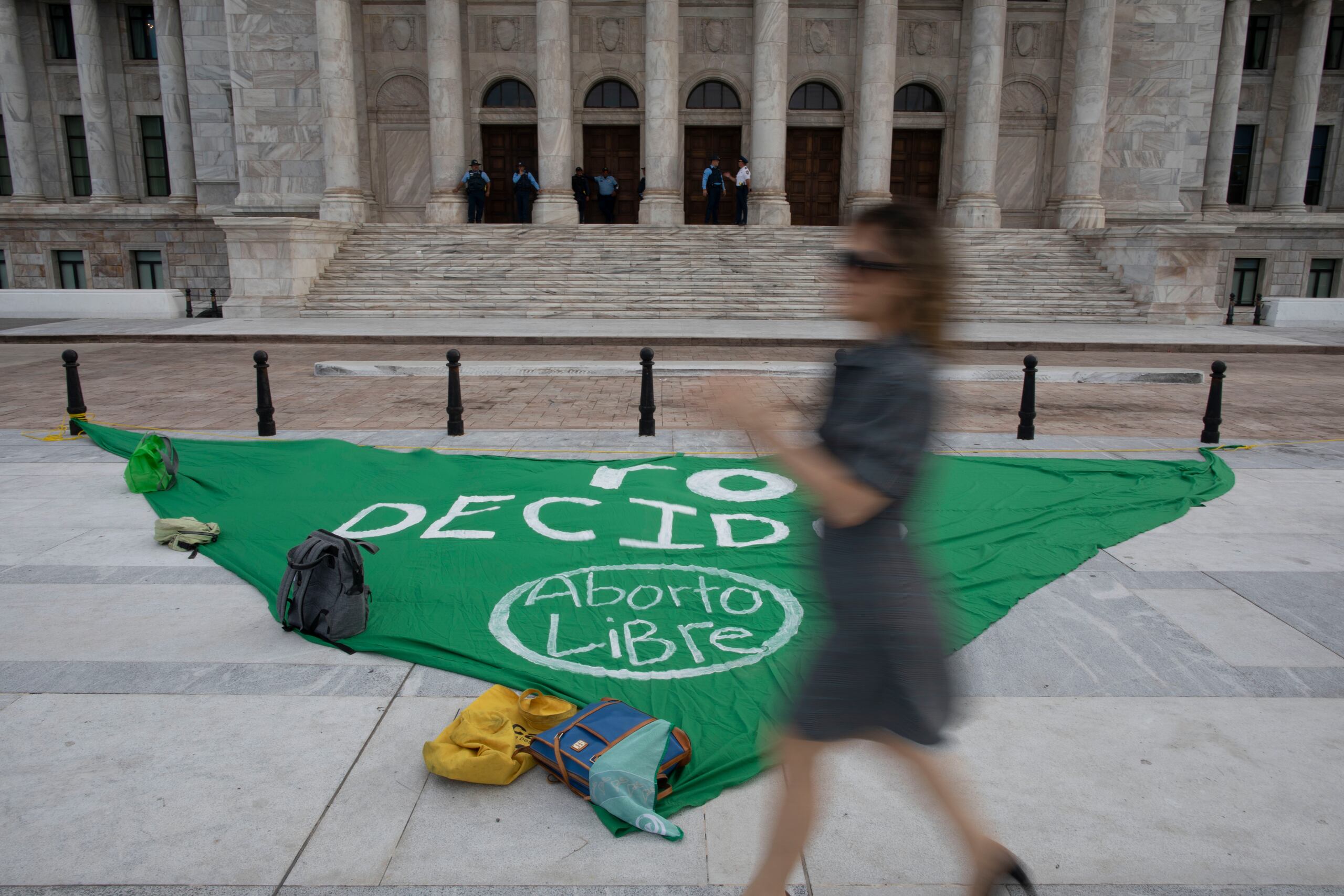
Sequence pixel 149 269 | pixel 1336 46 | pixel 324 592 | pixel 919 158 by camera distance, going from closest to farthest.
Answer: pixel 324 592, pixel 919 158, pixel 149 269, pixel 1336 46

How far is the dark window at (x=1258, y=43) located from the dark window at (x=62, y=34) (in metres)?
44.6

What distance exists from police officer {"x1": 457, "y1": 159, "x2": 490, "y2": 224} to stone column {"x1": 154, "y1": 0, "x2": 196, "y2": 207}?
12.0 m

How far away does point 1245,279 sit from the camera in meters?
33.7

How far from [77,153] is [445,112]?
18.2 m

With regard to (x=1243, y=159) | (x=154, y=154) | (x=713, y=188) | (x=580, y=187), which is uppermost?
(x=1243, y=159)

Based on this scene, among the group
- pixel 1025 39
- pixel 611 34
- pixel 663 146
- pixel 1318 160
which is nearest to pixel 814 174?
pixel 663 146

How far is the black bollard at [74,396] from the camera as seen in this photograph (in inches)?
369

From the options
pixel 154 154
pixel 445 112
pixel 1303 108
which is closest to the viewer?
pixel 445 112

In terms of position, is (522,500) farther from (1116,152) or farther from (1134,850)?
(1116,152)

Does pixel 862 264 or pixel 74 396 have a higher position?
pixel 862 264

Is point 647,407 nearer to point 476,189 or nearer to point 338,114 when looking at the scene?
point 476,189

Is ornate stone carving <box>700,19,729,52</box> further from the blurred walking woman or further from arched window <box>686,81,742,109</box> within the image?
the blurred walking woman

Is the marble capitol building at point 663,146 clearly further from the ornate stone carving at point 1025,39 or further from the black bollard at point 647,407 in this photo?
the black bollard at point 647,407

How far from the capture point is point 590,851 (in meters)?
3.01
